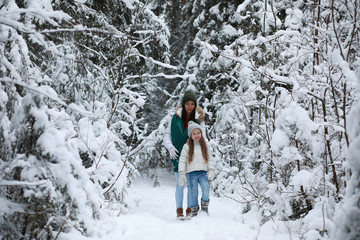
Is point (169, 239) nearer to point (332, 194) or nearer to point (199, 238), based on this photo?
point (199, 238)

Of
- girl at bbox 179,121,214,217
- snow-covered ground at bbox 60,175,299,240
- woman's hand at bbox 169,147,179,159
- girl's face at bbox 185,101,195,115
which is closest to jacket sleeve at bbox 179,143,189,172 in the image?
girl at bbox 179,121,214,217

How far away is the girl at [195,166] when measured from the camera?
445 cm

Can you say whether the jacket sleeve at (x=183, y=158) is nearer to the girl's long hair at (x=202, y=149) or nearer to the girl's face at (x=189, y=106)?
the girl's long hair at (x=202, y=149)

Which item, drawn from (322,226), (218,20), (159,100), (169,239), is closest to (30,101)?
(169,239)

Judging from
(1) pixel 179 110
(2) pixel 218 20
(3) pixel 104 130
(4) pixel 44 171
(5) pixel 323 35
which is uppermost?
(2) pixel 218 20

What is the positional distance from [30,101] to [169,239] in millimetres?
1986

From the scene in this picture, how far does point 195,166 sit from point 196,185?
0.98 ft

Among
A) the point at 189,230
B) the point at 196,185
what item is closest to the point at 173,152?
the point at 196,185

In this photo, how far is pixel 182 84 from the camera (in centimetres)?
1002

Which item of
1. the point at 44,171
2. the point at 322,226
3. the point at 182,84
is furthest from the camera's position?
the point at 182,84

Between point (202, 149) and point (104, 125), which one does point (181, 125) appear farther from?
point (104, 125)

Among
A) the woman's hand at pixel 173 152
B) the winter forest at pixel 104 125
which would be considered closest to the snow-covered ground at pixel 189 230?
the winter forest at pixel 104 125

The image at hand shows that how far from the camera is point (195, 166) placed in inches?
175

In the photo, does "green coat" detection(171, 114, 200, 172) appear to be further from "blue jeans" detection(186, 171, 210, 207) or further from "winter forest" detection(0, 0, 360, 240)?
"winter forest" detection(0, 0, 360, 240)
